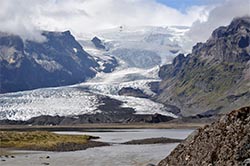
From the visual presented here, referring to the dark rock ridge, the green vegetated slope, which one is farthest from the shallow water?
the dark rock ridge

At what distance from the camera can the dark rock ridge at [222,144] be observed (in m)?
15.8

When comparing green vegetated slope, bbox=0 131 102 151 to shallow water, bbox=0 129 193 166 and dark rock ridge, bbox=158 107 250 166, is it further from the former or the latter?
dark rock ridge, bbox=158 107 250 166

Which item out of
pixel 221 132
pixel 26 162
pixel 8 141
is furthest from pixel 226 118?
pixel 8 141

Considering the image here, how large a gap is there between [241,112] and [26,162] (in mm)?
47164

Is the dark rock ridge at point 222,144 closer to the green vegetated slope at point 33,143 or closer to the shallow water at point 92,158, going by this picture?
the shallow water at point 92,158

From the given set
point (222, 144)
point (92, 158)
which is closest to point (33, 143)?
point (92, 158)

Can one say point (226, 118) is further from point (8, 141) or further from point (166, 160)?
point (8, 141)

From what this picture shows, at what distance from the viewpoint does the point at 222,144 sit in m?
16.5

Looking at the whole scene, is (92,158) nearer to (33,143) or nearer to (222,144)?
(33,143)

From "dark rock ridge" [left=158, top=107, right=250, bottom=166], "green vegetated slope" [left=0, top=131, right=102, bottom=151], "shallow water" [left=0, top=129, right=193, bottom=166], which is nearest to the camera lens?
"dark rock ridge" [left=158, top=107, right=250, bottom=166]

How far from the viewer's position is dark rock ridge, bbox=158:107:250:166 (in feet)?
51.8

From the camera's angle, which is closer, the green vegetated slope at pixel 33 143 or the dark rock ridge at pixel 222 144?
the dark rock ridge at pixel 222 144

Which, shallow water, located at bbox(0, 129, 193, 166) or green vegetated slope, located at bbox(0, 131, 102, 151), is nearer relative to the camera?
shallow water, located at bbox(0, 129, 193, 166)

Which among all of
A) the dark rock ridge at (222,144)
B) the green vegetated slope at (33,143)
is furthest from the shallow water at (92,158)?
the dark rock ridge at (222,144)
